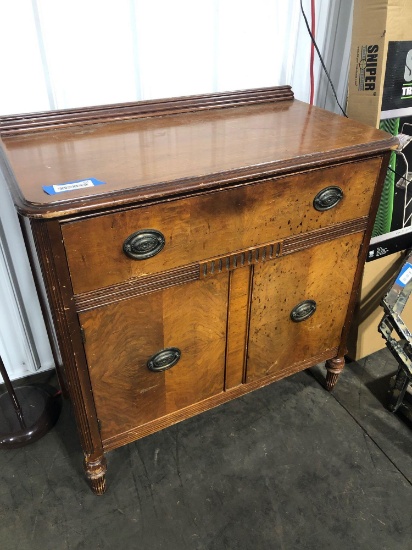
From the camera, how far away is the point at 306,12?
1622 millimetres

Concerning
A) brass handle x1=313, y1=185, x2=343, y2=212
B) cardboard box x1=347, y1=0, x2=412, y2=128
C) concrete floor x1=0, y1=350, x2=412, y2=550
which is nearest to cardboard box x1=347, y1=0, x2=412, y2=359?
cardboard box x1=347, y1=0, x2=412, y2=128

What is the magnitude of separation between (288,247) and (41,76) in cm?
90

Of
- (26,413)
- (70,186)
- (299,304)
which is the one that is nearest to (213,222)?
(70,186)

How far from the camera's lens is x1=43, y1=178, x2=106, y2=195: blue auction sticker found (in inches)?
38.4

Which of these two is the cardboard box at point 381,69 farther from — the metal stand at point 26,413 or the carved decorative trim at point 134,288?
the metal stand at point 26,413

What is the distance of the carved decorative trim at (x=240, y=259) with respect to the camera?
3.99ft

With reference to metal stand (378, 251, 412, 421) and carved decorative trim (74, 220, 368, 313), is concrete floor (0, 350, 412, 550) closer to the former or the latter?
metal stand (378, 251, 412, 421)

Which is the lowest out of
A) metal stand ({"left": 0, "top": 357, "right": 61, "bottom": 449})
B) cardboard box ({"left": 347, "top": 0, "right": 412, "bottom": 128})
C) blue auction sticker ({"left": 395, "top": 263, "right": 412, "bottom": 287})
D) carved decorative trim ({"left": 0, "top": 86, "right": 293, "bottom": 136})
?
metal stand ({"left": 0, "top": 357, "right": 61, "bottom": 449})

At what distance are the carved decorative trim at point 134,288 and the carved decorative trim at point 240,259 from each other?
3cm

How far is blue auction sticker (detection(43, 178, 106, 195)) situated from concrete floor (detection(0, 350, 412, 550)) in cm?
102

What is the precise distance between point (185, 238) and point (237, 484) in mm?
883

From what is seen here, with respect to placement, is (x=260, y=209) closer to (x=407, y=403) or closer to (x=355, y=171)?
(x=355, y=171)

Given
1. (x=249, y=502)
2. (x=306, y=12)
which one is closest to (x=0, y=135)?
(x=306, y=12)

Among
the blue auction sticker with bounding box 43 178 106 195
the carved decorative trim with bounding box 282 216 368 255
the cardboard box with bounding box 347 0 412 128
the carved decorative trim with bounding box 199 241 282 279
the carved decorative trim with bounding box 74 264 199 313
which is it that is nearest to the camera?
the blue auction sticker with bounding box 43 178 106 195
